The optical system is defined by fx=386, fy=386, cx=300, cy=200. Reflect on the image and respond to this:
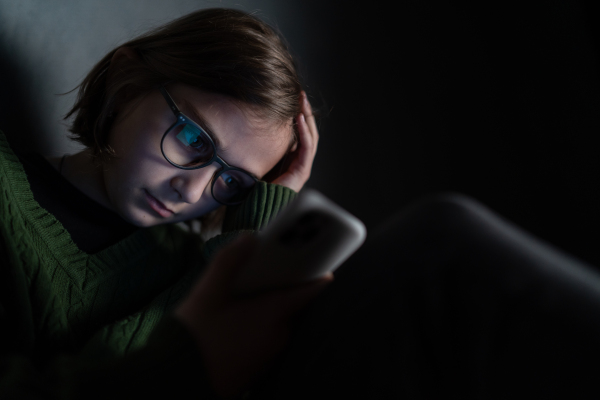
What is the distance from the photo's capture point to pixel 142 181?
0.75 meters

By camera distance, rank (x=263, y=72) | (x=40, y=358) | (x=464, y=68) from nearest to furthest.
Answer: (x=40, y=358) < (x=263, y=72) < (x=464, y=68)

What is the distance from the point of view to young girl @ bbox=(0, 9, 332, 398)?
66 cm

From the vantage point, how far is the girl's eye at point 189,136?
28.9 inches

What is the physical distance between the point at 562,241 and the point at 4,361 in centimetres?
131

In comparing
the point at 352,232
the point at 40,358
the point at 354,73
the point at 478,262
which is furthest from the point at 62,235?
the point at 354,73

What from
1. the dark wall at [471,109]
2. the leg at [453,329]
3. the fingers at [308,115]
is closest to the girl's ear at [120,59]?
the fingers at [308,115]

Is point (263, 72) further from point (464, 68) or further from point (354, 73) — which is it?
point (464, 68)

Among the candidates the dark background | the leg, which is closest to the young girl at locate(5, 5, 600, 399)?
the leg

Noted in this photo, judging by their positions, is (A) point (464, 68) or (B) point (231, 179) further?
(A) point (464, 68)

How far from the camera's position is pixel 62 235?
2.42 feet

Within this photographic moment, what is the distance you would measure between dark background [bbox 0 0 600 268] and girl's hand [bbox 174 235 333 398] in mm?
765

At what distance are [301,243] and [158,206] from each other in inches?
19.8

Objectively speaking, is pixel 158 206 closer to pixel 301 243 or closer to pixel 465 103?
pixel 301 243

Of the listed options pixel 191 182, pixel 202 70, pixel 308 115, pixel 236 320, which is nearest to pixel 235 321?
pixel 236 320
